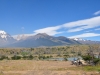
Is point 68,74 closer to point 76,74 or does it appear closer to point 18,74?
point 76,74

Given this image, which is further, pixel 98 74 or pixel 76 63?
pixel 76 63

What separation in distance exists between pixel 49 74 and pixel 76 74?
17.3 feet

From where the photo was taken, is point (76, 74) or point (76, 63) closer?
point (76, 74)

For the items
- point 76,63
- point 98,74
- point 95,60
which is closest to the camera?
point 98,74

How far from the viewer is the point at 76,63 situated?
212 ft

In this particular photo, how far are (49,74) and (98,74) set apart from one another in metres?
9.45

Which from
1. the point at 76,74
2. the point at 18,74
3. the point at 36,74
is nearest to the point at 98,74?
the point at 76,74

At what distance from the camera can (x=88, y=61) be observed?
214 ft

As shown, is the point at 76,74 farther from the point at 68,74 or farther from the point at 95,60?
the point at 95,60

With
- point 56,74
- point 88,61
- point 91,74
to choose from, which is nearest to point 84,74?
point 91,74

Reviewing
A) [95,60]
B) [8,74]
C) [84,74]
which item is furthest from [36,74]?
[95,60]

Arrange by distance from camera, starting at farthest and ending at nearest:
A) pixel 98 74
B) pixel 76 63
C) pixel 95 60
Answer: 1. pixel 76 63
2. pixel 95 60
3. pixel 98 74

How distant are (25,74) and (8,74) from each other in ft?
11.8

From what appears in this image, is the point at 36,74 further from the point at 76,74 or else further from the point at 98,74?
the point at 98,74
